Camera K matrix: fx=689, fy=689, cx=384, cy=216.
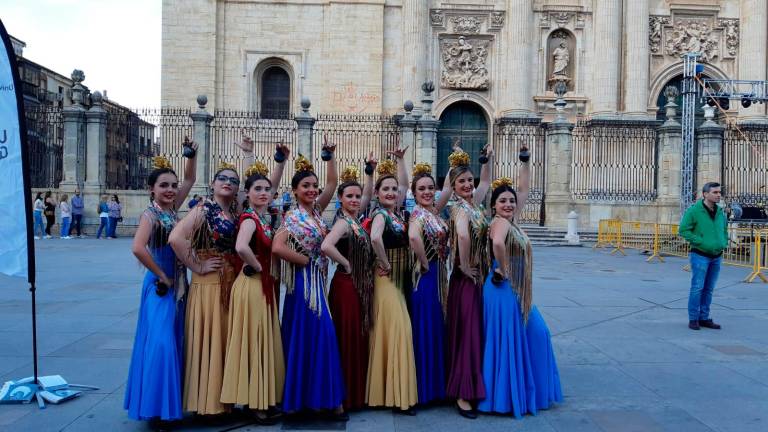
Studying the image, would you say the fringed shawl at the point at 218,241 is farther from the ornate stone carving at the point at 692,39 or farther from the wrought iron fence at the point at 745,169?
the ornate stone carving at the point at 692,39

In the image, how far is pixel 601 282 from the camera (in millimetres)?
12469

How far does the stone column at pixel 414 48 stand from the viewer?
26.5 m

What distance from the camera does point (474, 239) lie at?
206 inches

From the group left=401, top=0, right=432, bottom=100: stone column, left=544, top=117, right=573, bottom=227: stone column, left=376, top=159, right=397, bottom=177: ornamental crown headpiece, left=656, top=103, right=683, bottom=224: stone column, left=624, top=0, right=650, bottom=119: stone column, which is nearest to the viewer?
left=376, top=159, right=397, bottom=177: ornamental crown headpiece

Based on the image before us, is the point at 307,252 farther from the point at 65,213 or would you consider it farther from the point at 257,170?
the point at 65,213

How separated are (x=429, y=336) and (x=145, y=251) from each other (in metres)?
2.12

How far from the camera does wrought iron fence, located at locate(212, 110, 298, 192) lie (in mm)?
23656

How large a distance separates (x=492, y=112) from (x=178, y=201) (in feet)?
76.1

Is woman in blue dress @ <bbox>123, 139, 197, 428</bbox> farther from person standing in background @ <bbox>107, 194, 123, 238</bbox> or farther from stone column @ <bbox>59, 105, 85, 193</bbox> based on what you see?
stone column @ <bbox>59, 105, 85, 193</bbox>

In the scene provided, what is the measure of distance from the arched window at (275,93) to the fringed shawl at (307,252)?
918 inches

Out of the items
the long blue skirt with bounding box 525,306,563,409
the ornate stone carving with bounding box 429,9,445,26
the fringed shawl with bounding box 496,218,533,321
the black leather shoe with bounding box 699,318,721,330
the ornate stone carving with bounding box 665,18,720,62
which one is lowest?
the black leather shoe with bounding box 699,318,721,330

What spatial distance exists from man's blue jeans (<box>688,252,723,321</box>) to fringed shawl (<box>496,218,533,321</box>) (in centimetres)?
410

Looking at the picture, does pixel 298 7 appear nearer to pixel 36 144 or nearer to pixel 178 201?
pixel 36 144

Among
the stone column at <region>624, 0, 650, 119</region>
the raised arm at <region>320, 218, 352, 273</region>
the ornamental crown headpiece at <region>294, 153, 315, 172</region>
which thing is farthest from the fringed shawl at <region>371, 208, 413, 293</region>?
the stone column at <region>624, 0, 650, 119</region>
